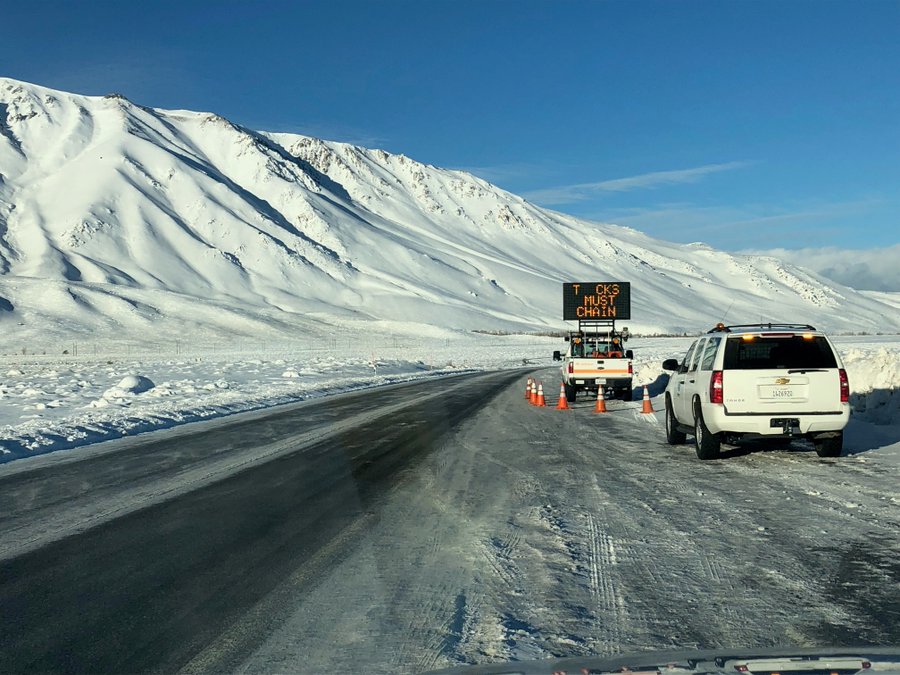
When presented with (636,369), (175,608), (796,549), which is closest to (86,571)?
(175,608)

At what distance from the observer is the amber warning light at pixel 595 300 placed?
36531mm

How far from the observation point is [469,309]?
168 meters

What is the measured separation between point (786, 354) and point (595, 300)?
2468cm

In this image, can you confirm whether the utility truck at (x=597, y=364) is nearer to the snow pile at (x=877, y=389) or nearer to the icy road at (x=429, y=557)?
the snow pile at (x=877, y=389)

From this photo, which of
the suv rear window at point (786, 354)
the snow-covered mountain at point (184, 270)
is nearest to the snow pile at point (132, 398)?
the suv rear window at point (786, 354)

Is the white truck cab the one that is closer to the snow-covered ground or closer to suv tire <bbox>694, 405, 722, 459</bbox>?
the snow-covered ground

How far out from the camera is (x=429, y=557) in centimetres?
695

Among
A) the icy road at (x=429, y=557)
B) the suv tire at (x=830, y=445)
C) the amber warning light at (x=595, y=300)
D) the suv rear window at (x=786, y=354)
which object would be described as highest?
the amber warning light at (x=595, y=300)

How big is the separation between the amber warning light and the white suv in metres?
23.9

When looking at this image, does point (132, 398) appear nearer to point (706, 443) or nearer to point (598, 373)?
point (598, 373)

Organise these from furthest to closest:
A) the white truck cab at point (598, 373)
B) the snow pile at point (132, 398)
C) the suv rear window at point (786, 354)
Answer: the white truck cab at point (598, 373), the snow pile at point (132, 398), the suv rear window at point (786, 354)

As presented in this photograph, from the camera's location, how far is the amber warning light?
36531 millimetres

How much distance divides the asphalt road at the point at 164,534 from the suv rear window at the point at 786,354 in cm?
487

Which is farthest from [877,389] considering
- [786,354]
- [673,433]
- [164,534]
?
[164,534]
